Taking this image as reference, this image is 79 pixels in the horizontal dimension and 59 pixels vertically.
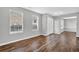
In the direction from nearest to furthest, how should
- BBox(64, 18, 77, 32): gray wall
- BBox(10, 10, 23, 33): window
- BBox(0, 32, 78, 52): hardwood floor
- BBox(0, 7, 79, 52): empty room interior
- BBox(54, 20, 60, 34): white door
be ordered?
BBox(0, 32, 78, 52): hardwood floor
BBox(0, 7, 79, 52): empty room interior
BBox(10, 10, 23, 33): window
BBox(54, 20, 60, 34): white door
BBox(64, 18, 77, 32): gray wall

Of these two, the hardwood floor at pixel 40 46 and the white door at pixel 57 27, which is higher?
the white door at pixel 57 27

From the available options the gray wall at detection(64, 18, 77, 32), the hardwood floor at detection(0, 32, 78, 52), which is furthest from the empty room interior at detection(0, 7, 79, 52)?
the gray wall at detection(64, 18, 77, 32)

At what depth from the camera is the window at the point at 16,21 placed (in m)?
→ 4.85

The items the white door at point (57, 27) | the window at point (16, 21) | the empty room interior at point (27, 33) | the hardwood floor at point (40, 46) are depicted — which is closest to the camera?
the hardwood floor at point (40, 46)

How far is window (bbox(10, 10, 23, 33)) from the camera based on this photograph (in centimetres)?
485

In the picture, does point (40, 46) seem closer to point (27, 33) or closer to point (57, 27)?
point (27, 33)

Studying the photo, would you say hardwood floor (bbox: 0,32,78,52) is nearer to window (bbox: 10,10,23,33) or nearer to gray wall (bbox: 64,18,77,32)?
window (bbox: 10,10,23,33)

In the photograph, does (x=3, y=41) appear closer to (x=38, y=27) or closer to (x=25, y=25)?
(x=25, y=25)

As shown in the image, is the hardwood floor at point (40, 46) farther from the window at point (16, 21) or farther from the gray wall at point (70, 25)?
the gray wall at point (70, 25)

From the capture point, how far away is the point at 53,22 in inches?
409

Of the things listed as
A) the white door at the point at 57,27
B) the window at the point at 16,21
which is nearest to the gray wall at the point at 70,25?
the white door at the point at 57,27

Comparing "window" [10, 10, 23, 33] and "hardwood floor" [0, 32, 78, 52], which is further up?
"window" [10, 10, 23, 33]
